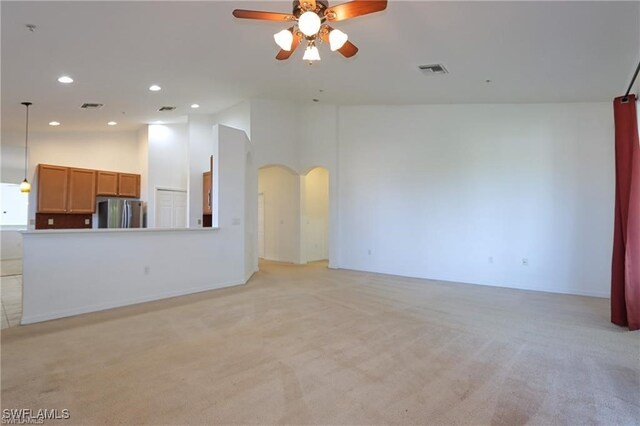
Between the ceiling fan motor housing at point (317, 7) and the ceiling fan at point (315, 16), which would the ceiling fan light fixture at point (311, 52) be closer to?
the ceiling fan at point (315, 16)

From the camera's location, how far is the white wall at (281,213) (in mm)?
8477

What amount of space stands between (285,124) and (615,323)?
651 cm

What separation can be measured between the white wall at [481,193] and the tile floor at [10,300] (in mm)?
5522

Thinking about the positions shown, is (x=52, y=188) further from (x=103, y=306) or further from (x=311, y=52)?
(x=311, y=52)

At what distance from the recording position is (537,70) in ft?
14.4

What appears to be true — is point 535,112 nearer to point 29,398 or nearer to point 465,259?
point 465,259

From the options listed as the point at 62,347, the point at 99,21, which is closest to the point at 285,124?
the point at 99,21

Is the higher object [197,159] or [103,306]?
[197,159]

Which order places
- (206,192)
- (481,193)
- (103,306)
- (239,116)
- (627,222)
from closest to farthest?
(627,222)
(103,306)
(481,193)
(239,116)
(206,192)

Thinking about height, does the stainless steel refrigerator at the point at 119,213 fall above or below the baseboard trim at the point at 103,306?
above

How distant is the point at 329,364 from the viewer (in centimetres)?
278

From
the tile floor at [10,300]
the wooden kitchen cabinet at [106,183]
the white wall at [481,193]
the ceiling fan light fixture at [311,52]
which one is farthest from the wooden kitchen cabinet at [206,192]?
the ceiling fan light fixture at [311,52]

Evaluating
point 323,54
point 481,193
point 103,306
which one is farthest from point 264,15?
point 481,193

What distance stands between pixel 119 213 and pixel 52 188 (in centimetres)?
142
